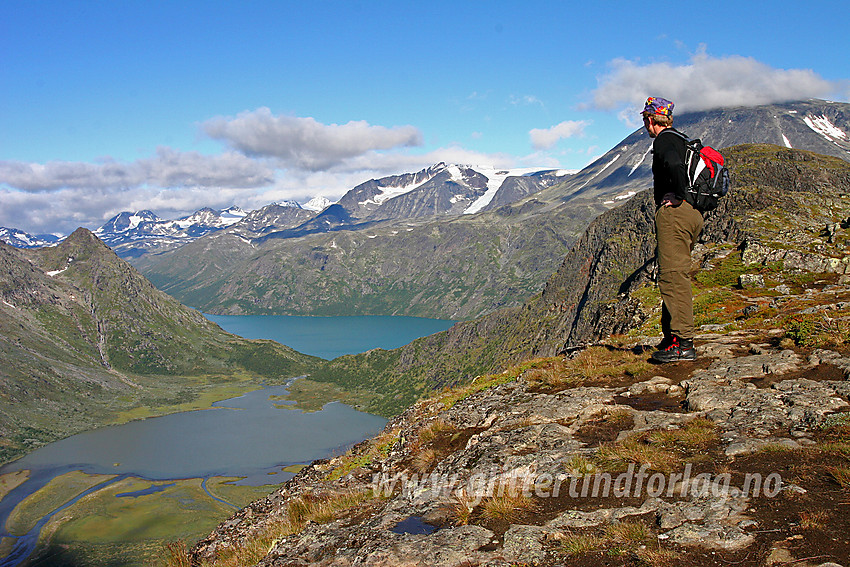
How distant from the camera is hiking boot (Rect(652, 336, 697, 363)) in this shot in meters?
13.7

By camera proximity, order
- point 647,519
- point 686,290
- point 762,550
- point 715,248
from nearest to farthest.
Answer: point 762,550 → point 647,519 → point 686,290 → point 715,248

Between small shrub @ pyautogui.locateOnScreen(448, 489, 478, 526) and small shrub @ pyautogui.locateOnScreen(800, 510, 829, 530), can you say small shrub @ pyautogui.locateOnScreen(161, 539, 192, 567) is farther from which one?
small shrub @ pyautogui.locateOnScreen(800, 510, 829, 530)

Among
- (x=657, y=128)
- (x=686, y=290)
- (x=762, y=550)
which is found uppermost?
(x=657, y=128)

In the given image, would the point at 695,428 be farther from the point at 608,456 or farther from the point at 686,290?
the point at 686,290

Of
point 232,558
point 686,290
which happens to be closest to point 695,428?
point 686,290

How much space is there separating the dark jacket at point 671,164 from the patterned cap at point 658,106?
2.20ft

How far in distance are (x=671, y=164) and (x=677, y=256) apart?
7.49 ft

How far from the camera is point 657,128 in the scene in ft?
42.3

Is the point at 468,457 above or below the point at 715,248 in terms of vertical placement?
below

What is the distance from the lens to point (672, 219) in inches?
484

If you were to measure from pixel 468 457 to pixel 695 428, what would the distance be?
4414 millimetres

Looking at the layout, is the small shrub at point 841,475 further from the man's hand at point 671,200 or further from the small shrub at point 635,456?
the man's hand at point 671,200

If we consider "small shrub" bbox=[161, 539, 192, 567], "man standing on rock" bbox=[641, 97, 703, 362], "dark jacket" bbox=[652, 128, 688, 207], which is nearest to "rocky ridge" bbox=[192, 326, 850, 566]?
"small shrub" bbox=[161, 539, 192, 567]

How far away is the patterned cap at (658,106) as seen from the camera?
1266 cm
